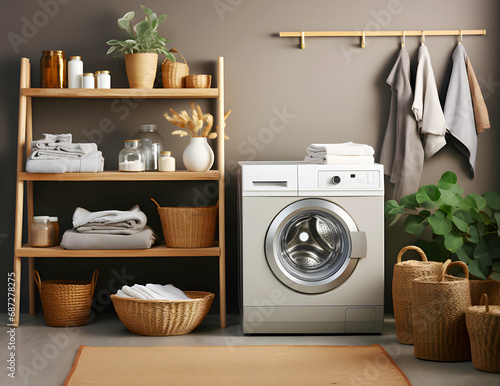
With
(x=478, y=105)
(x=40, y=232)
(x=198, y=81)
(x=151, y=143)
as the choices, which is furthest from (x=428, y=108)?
(x=40, y=232)

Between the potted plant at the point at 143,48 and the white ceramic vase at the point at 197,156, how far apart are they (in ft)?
1.34

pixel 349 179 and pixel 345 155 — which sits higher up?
pixel 345 155

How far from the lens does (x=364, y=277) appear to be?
2.93 meters

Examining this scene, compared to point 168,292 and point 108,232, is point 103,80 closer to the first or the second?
point 108,232

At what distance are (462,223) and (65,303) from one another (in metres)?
2.08

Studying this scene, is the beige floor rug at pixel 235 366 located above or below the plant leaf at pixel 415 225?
below

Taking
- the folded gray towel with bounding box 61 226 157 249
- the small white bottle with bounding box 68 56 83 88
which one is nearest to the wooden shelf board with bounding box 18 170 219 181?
the folded gray towel with bounding box 61 226 157 249

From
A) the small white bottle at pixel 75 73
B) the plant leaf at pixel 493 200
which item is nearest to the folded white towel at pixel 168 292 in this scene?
the small white bottle at pixel 75 73

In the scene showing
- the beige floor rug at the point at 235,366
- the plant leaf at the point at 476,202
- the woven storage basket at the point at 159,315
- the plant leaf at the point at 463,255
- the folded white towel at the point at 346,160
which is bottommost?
the beige floor rug at the point at 235,366

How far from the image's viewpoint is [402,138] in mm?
3383

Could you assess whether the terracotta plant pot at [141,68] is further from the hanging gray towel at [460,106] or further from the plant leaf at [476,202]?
the plant leaf at [476,202]

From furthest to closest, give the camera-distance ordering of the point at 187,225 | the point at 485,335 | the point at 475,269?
the point at 187,225, the point at 475,269, the point at 485,335

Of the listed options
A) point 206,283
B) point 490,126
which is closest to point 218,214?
point 206,283

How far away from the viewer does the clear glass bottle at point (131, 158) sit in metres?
3.11
